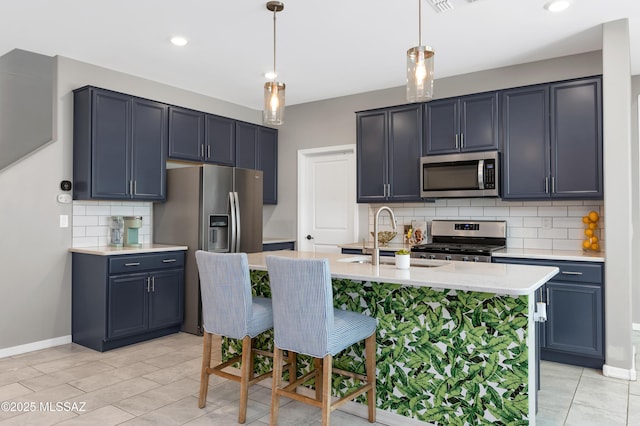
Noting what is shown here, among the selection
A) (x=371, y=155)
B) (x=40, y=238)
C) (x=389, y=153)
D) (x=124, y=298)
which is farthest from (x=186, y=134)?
(x=389, y=153)

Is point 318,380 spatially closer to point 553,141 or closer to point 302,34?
point 302,34

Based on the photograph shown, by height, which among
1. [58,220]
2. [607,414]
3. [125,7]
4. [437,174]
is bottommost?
[607,414]

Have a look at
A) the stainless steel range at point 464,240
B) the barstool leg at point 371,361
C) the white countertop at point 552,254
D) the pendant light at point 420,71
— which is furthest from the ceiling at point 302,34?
the barstool leg at point 371,361

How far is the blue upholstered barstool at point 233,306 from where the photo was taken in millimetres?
2555

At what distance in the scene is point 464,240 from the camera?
4.62 metres

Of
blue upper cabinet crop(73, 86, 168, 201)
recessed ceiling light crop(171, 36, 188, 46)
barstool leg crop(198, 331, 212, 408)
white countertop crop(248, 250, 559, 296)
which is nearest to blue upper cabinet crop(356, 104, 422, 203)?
white countertop crop(248, 250, 559, 296)

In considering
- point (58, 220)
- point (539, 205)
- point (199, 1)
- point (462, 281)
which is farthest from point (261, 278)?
point (539, 205)

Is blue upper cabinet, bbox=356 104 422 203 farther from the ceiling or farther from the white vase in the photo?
the white vase

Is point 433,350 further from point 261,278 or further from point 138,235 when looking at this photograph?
point 138,235

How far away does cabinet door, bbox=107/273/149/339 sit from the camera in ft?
13.0

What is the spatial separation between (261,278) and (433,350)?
4.30ft

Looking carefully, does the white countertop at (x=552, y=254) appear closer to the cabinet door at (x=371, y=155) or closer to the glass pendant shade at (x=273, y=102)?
the glass pendant shade at (x=273, y=102)

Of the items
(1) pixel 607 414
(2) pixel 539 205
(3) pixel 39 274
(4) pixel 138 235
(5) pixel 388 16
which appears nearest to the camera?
(1) pixel 607 414

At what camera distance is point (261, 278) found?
318 centimetres
